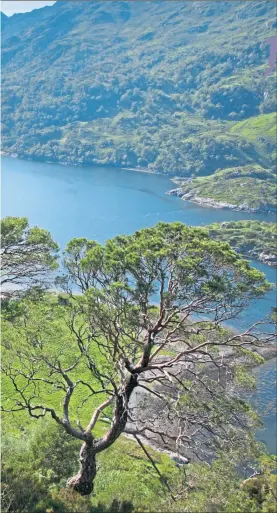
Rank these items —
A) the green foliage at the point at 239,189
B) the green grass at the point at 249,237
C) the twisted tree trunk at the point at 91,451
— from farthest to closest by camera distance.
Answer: the green foliage at the point at 239,189
the green grass at the point at 249,237
the twisted tree trunk at the point at 91,451

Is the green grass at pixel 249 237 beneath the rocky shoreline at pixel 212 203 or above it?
beneath

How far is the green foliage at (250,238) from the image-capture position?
105 metres

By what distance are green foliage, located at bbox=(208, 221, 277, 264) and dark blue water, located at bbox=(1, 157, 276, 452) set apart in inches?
152

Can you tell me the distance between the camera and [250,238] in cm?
11025

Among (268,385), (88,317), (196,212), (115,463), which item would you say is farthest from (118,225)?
(88,317)

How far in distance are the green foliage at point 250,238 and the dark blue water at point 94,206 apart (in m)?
3.86

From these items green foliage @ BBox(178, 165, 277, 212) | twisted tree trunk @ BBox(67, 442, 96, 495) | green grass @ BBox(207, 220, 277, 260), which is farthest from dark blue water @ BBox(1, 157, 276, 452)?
twisted tree trunk @ BBox(67, 442, 96, 495)

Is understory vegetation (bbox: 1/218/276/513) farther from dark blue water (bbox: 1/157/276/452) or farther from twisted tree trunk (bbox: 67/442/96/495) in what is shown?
dark blue water (bbox: 1/157/276/452)

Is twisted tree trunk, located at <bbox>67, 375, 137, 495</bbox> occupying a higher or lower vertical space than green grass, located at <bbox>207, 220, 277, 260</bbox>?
lower

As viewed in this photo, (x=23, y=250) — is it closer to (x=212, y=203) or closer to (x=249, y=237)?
(x=249, y=237)

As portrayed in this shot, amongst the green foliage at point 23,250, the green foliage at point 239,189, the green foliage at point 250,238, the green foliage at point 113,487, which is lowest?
the green foliage at point 113,487

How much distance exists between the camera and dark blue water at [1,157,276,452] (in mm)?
119062

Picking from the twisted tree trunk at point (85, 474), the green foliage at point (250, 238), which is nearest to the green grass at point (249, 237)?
the green foliage at point (250, 238)

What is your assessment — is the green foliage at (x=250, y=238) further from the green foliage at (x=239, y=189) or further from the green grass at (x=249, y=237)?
the green foliage at (x=239, y=189)
